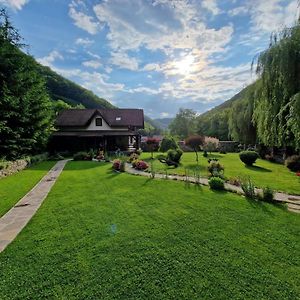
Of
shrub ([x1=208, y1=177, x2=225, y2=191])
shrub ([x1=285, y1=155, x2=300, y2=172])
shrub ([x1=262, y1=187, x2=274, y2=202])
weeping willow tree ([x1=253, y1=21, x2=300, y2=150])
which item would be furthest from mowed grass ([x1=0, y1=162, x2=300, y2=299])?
shrub ([x1=285, y1=155, x2=300, y2=172])

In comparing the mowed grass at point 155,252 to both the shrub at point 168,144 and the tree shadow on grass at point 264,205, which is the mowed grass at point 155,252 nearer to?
the tree shadow on grass at point 264,205

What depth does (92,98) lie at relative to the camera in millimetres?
73312

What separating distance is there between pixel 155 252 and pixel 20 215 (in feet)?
15.2

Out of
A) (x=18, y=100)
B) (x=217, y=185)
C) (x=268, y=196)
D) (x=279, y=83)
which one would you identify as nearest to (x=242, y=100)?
(x=279, y=83)

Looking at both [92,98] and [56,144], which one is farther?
[92,98]

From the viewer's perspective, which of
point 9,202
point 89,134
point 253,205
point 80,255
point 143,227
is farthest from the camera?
point 89,134

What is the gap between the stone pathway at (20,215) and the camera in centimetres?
566

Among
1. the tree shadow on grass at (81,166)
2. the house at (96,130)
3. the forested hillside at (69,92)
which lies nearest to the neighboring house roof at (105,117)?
the house at (96,130)

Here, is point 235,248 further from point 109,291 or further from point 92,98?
point 92,98

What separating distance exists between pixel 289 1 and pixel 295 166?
10030 mm

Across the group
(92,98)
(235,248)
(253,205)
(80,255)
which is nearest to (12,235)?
(80,255)

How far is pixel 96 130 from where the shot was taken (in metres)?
31.7

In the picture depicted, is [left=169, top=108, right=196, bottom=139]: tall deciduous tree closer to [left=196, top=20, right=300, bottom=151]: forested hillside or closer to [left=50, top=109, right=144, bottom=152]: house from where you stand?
[left=50, top=109, right=144, bottom=152]: house

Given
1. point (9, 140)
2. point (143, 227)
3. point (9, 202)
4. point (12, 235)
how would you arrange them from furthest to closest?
point (9, 140)
point (9, 202)
point (143, 227)
point (12, 235)
